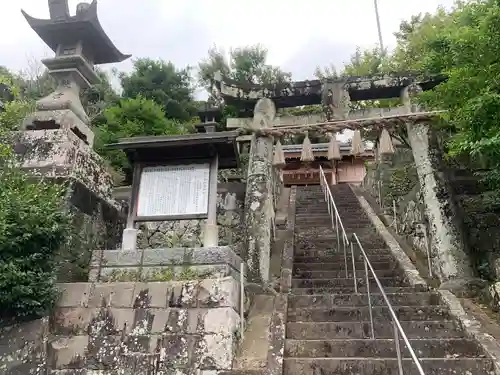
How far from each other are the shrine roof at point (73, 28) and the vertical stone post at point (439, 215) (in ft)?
22.8

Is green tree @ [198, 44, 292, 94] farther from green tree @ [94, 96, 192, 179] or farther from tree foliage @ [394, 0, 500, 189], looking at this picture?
tree foliage @ [394, 0, 500, 189]

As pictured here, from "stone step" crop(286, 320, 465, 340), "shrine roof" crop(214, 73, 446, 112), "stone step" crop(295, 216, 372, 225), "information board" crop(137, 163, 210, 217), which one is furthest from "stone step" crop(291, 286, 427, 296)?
"shrine roof" crop(214, 73, 446, 112)

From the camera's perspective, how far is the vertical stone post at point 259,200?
7859 mm

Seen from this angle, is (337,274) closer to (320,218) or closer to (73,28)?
(320,218)

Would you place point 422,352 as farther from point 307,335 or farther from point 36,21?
point 36,21

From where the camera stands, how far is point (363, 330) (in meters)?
5.64

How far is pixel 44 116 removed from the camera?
8.27 meters

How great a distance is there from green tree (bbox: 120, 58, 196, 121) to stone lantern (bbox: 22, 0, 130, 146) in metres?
12.7

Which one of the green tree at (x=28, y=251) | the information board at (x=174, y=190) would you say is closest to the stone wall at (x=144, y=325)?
the green tree at (x=28, y=251)

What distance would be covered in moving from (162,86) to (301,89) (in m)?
14.7

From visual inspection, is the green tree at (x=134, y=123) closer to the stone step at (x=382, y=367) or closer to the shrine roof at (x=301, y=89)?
the shrine roof at (x=301, y=89)

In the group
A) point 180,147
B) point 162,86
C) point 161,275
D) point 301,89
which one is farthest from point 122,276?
point 162,86

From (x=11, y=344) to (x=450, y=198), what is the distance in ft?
24.4

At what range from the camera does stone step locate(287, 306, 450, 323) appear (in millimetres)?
5992
